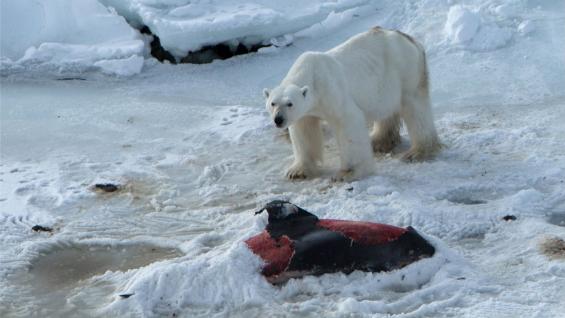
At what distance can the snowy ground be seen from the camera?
4.43 meters

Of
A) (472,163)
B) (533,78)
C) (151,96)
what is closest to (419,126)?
(472,163)

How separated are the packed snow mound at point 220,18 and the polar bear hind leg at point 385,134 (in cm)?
247

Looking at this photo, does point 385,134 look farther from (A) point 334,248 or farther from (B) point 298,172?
(A) point 334,248

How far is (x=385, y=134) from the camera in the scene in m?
6.62

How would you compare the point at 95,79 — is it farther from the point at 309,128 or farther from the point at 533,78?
the point at 533,78

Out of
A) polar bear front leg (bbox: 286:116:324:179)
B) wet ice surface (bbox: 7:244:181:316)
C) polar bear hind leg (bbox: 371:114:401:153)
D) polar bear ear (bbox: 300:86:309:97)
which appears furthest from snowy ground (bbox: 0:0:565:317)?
polar bear ear (bbox: 300:86:309:97)

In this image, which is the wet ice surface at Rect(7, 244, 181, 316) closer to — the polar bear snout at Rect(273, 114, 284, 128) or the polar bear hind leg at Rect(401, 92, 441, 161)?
the polar bear snout at Rect(273, 114, 284, 128)

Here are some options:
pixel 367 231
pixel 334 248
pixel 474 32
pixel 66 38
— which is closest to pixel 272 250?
pixel 334 248

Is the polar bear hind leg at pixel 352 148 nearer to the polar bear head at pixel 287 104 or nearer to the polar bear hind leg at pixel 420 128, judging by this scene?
the polar bear head at pixel 287 104

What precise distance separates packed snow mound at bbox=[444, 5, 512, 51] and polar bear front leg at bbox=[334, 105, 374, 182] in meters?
2.63

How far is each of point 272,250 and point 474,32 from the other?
4.37m

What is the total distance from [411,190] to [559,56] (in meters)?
2.97

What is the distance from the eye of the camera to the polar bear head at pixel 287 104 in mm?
5590

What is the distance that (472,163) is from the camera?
6121 mm
